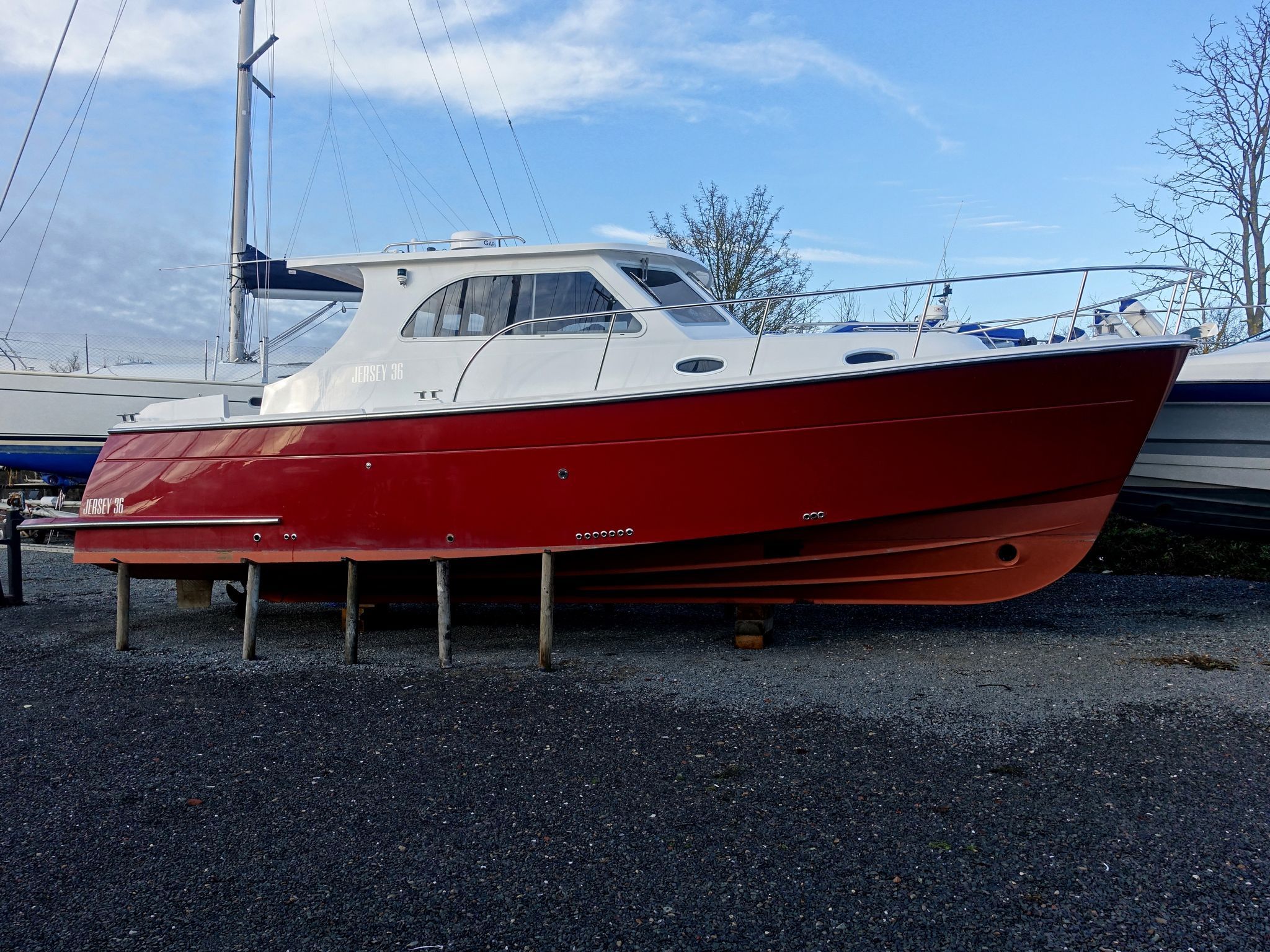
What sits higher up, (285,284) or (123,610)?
(285,284)

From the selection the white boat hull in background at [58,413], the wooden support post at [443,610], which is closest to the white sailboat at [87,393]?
the white boat hull in background at [58,413]

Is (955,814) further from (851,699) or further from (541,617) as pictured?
(541,617)

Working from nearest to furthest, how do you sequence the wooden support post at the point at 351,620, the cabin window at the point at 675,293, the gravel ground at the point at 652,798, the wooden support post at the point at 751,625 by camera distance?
the gravel ground at the point at 652,798 < the wooden support post at the point at 351,620 < the wooden support post at the point at 751,625 < the cabin window at the point at 675,293

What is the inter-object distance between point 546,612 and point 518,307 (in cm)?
226

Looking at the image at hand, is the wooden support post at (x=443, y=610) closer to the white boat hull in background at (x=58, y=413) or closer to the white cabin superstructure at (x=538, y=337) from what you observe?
the white cabin superstructure at (x=538, y=337)

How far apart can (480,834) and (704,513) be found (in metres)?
2.79

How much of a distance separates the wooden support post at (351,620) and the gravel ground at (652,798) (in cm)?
27

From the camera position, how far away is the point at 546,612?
5781 mm

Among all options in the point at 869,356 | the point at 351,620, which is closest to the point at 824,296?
the point at 869,356

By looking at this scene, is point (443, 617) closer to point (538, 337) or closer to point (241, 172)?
point (538, 337)

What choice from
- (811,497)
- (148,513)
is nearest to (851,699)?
(811,497)

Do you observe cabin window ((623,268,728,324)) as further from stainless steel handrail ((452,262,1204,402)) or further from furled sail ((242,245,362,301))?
furled sail ((242,245,362,301))

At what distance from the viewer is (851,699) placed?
4.97m

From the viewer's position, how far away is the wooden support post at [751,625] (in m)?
6.38
